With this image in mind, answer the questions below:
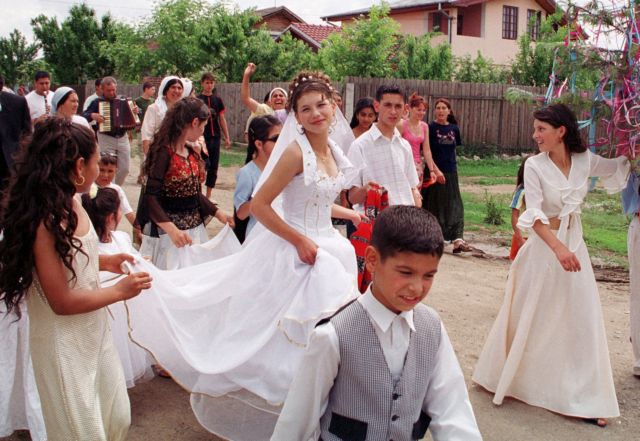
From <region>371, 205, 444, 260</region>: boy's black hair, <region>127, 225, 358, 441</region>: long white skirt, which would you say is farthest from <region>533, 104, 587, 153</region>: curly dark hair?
<region>371, 205, 444, 260</region>: boy's black hair

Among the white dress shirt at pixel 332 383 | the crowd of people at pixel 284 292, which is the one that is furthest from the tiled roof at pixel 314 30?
the white dress shirt at pixel 332 383

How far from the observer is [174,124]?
5.09 metres

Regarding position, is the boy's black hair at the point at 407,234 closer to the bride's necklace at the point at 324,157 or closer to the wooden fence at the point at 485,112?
the bride's necklace at the point at 324,157

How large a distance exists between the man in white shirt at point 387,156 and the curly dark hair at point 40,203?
3.45 meters

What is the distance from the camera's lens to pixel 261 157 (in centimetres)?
559

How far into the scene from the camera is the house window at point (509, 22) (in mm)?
35719

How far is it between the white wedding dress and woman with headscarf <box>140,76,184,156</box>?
5.50 m

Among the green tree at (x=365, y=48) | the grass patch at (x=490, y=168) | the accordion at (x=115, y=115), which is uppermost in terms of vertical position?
the green tree at (x=365, y=48)

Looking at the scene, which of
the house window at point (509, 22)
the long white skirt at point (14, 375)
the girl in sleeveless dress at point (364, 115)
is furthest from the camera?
the house window at point (509, 22)

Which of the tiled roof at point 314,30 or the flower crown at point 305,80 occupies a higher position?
the tiled roof at point 314,30

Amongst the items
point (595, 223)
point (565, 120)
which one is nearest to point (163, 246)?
point (565, 120)

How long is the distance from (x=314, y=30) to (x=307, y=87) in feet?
125

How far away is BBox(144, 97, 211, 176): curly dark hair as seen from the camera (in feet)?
16.6

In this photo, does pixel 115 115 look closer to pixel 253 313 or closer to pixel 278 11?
pixel 253 313
